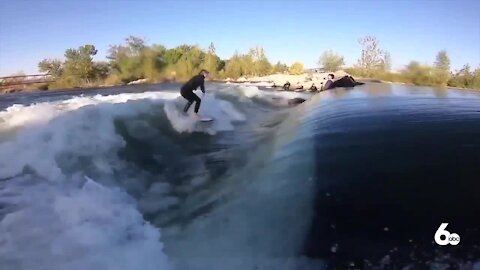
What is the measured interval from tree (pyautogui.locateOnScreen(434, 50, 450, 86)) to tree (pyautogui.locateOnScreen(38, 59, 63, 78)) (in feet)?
3.68

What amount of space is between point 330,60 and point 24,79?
3.01ft

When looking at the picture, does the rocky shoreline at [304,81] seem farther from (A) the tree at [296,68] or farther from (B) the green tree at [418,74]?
(B) the green tree at [418,74]

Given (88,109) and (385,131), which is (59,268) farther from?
(385,131)

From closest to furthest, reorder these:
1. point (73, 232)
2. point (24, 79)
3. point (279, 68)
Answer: point (73, 232)
point (24, 79)
point (279, 68)

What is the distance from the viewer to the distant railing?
107 centimetres

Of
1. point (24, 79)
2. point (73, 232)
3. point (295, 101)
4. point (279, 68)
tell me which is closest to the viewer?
point (73, 232)

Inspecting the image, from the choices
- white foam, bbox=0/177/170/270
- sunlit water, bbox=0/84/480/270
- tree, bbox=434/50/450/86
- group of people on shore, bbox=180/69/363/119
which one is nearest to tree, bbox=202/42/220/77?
group of people on shore, bbox=180/69/363/119

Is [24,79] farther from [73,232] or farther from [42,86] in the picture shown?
[73,232]

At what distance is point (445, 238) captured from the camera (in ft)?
3.18

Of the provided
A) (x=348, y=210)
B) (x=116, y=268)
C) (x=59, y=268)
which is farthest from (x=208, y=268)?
(x=348, y=210)

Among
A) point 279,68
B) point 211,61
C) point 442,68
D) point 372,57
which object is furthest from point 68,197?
point 442,68

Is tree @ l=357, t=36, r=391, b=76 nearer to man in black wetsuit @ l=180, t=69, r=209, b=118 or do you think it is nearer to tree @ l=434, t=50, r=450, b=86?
tree @ l=434, t=50, r=450, b=86

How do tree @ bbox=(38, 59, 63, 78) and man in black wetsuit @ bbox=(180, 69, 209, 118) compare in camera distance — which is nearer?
tree @ bbox=(38, 59, 63, 78)

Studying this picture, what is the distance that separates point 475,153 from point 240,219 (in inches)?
29.0
